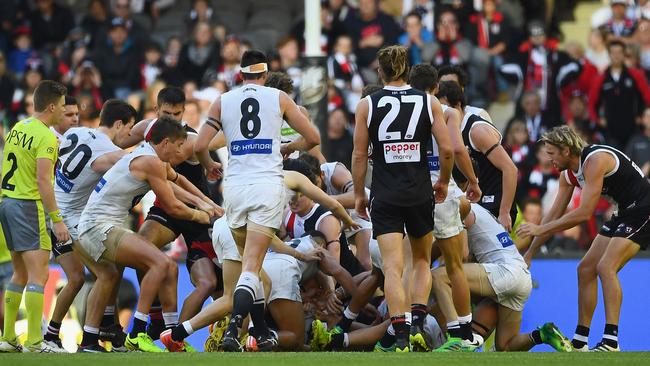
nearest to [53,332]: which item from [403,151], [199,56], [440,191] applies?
[403,151]

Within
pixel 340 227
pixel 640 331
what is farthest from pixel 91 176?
pixel 640 331

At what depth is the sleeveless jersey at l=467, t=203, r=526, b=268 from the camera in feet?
41.0

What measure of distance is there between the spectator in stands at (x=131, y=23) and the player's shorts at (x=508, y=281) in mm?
9978

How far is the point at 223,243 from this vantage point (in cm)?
1201

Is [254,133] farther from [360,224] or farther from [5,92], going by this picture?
[5,92]

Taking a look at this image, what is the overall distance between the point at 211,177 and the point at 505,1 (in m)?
10.5

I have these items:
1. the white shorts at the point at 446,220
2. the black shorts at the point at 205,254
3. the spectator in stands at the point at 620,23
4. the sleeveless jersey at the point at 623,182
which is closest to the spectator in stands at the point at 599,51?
the spectator in stands at the point at 620,23

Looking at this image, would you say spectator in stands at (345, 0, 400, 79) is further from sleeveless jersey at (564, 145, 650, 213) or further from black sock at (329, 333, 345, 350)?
black sock at (329, 333, 345, 350)

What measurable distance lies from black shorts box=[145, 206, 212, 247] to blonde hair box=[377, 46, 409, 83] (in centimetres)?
265

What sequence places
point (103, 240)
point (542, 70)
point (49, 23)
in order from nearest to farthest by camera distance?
1. point (103, 240)
2. point (542, 70)
3. point (49, 23)

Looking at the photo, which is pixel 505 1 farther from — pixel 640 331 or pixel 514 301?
pixel 514 301

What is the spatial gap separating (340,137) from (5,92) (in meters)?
5.64

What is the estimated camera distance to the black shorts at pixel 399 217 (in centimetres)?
1119

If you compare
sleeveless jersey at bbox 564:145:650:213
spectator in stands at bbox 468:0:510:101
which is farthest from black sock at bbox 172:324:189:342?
spectator in stands at bbox 468:0:510:101
